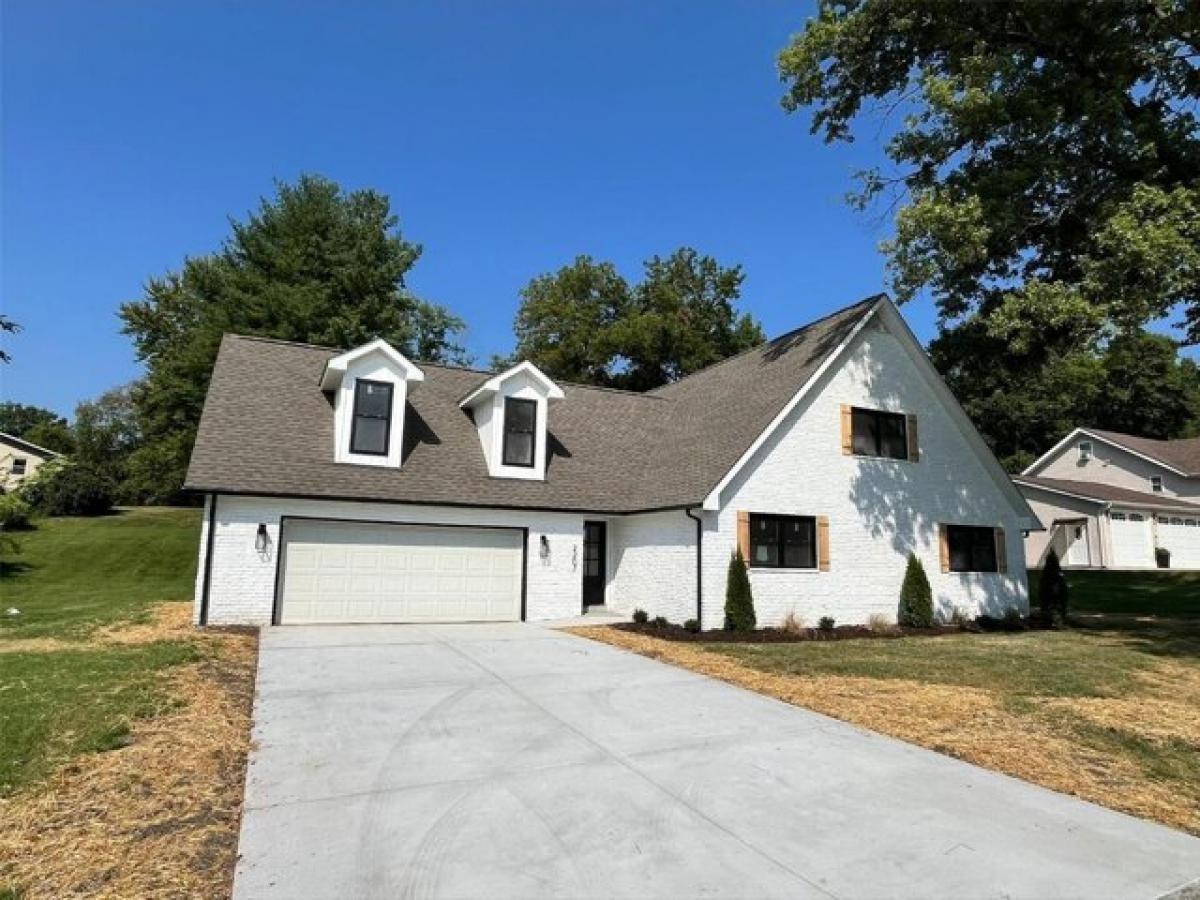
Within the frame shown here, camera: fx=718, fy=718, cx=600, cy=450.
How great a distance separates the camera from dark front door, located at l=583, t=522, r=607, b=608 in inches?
684

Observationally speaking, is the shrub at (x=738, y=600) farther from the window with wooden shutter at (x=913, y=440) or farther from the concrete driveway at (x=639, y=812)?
the concrete driveway at (x=639, y=812)

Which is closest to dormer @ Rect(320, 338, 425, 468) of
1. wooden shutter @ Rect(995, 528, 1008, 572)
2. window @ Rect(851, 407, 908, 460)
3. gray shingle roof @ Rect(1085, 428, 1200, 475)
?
window @ Rect(851, 407, 908, 460)

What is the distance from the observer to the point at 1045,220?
1504 centimetres

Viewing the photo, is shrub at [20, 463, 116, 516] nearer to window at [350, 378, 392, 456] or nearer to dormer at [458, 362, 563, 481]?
window at [350, 378, 392, 456]

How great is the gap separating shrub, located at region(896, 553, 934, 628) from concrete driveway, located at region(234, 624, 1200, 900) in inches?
367

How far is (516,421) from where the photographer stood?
16641 mm

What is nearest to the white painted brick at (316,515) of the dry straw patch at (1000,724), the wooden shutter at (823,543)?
the wooden shutter at (823,543)

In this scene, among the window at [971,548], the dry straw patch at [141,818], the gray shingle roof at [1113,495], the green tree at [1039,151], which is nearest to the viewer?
the dry straw patch at [141,818]

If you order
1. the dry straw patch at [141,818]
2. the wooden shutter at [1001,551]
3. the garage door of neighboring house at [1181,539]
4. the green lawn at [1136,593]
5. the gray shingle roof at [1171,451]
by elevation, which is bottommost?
the dry straw patch at [141,818]

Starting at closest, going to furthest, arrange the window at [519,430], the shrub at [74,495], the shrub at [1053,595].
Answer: the window at [519,430]
the shrub at [1053,595]
the shrub at [74,495]

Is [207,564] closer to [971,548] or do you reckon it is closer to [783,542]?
[783,542]

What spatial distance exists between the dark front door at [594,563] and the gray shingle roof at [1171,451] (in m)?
35.5

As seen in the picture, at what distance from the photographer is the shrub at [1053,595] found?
16.6 metres

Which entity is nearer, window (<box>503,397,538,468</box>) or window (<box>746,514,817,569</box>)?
window (<box>746,514,817,569</box>)
